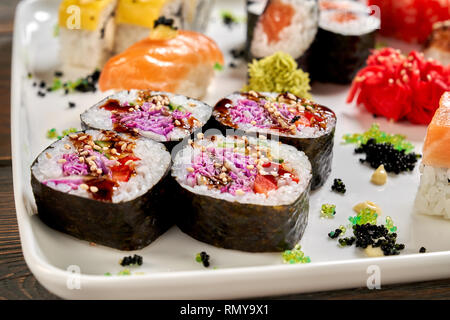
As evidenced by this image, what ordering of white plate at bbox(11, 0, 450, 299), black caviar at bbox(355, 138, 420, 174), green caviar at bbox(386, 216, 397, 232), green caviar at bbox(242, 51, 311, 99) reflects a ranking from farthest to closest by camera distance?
green caviar at bbox(242, 51, 311, 99), black caviar at bbox(355, 138, 420, 174), green caviar at bbox(386, 216, 397, 232), white plate at bbox(11, 0, 450, 299)

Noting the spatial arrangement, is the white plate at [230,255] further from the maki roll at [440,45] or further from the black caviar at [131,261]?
the maki roll at [440,45]

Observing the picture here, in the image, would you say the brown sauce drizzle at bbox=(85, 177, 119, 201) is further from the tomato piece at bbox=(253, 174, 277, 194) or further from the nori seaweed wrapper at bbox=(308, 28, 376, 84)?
the nori seaweed wrapper at bbox=(308, 28, 376, 84)

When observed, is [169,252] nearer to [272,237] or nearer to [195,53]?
[272,237]

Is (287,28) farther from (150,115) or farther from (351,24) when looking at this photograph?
(150,115)

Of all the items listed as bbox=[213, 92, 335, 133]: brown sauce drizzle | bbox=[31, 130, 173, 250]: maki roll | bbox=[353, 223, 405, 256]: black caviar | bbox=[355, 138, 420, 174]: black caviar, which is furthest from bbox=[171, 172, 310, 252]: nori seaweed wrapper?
bbox=[355, 138, 420, 174]: black caviar

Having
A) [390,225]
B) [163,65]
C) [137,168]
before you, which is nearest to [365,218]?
[390,225]

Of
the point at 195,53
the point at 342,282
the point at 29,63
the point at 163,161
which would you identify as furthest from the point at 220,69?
the point at 342,282
